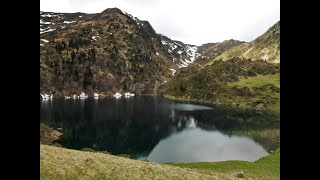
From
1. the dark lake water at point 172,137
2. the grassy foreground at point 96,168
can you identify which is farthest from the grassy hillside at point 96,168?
the dark lake water at point 172,137

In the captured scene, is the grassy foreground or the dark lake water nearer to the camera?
the grassy foreground

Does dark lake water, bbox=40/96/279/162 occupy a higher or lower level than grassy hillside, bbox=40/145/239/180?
lower

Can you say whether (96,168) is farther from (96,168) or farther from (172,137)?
(172,137)

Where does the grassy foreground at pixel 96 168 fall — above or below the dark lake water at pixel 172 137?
above

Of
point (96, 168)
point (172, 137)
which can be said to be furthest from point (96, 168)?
point (172, 137)

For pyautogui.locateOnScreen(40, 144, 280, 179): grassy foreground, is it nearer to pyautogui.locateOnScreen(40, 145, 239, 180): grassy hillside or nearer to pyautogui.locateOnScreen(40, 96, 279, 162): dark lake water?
pyautogui.locateOnScreen(40, 145, 239, 180): grassy hillside

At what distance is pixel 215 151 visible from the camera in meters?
118

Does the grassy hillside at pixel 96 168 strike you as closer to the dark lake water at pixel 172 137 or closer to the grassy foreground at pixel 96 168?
the grassy foreground at pixel 96 168

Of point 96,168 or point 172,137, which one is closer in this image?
point 96,168

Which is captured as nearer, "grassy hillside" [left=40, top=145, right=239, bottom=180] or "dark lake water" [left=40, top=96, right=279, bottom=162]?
"grassy hillside" [left=40, top=145, right=239, bottom=180]

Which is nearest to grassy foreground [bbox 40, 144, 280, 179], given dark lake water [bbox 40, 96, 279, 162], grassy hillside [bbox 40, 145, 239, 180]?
grassy hillside [bbox 40, 145, 239, 180]

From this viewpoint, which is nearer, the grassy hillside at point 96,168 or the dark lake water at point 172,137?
the grassy hillside at point 96,168
